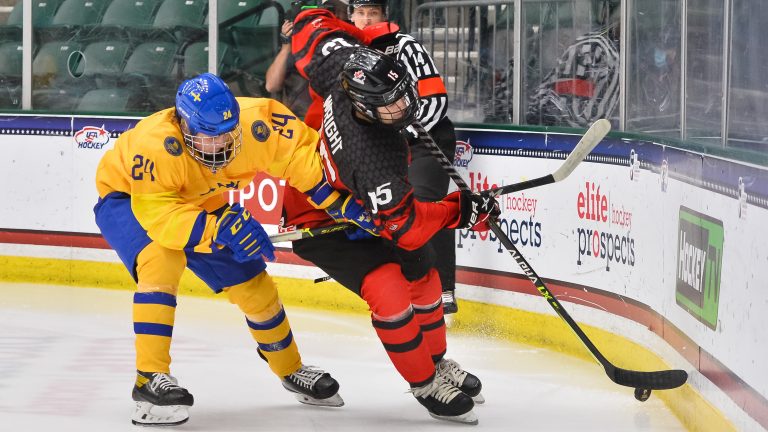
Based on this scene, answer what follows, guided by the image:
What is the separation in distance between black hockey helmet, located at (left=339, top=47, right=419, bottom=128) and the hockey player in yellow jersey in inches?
13.2

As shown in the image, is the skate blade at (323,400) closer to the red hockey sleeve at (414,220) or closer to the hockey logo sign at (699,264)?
the red hockey sleeve at (414,220)

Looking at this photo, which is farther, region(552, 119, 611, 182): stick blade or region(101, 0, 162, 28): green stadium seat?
region(101, 0, 162, 28): green stadium seat

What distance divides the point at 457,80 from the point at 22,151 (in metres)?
2.20

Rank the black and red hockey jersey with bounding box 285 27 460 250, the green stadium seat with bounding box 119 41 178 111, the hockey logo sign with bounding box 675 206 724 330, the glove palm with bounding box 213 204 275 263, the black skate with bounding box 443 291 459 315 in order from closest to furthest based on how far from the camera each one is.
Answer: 1. the hockey logo sign with bounding box 675 206 724 330
2. the black and red hockey jersey with bounding box 285 27 460 250
3. the glove palm with bounding box 213 204 275 263
4. the black skate with bounding box 443 291 459 315
5. the green stadium seat with bounding box 119 41 178 111

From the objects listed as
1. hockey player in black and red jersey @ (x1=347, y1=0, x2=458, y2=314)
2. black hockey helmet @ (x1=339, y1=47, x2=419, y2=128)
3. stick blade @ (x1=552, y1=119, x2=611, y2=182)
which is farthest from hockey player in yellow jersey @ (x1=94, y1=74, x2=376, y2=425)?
hockey player in black and red jersey @ (x1=347, y1=0, x2=458, y2=314)

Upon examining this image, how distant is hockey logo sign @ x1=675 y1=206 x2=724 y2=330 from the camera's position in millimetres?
3404

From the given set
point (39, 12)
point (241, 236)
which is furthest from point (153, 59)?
point (241, 236)

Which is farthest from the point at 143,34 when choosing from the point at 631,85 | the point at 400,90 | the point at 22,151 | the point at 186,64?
the point at 400,90

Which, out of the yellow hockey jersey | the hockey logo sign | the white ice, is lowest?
the white ice

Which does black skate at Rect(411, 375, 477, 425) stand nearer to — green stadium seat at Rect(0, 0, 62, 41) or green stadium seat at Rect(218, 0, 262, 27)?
green stadium seat at Rect(218, 0, 262, 27)

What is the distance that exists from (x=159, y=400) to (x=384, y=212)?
857 millimetres

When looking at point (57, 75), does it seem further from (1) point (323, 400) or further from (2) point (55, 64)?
(1) point (323, 400)

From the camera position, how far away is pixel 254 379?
4.55 m

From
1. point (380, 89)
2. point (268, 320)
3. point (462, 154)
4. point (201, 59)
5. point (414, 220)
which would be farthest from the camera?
point (201, 59)
